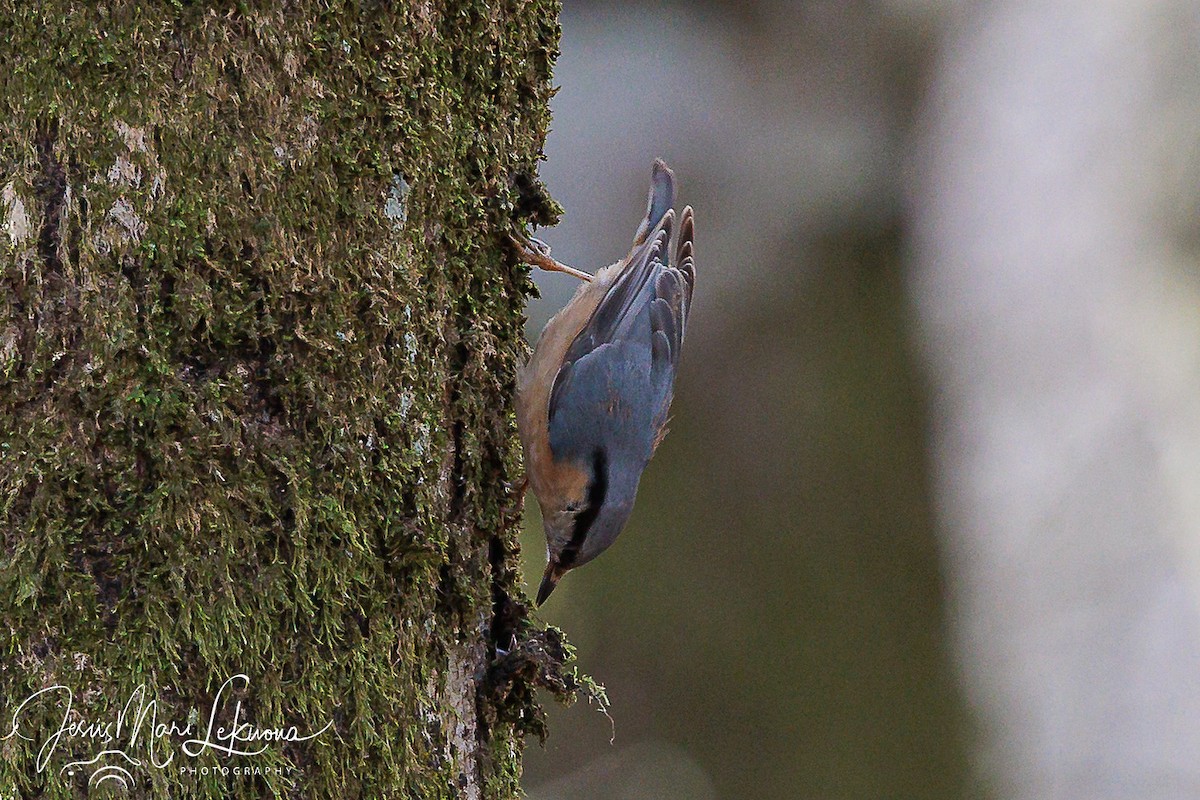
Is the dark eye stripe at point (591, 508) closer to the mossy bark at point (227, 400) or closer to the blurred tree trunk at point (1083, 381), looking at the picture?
the mossy bark at point (227, 400)

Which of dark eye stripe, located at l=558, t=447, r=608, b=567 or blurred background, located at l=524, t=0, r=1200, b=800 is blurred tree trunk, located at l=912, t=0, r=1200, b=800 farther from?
dark eye stripe, located at l=558, t=447, r=608, b=567

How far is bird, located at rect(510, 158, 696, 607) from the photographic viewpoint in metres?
2.80

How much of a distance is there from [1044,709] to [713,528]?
6.02ft

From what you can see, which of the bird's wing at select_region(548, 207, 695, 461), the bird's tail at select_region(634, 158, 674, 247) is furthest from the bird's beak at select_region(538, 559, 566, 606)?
the bird's tail at select_region(634, 158, 674, 247)

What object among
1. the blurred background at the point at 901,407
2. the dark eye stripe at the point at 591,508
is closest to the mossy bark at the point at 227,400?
the dark eye stripe at the point at 591,508

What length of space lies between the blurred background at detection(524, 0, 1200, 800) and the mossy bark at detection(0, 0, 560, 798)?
298 cm

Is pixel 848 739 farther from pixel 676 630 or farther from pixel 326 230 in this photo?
pixel 326 230

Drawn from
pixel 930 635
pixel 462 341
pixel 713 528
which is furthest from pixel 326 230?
pixel 930 635

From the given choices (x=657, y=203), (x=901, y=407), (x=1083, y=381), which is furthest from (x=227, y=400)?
(x=1083, y=381)

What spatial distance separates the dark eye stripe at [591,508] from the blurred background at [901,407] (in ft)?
6.43

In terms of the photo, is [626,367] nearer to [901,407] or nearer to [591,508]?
[591,508]

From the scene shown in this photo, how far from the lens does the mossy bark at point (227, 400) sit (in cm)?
155

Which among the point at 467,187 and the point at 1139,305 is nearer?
the point at 467,187

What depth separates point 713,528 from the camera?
16.5 ft
